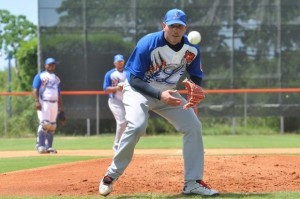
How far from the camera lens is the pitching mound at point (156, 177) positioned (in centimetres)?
664

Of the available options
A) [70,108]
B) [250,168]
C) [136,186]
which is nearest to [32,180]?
[136,186]

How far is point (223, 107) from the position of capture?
63.7 ft

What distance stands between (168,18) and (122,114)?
5.70 metres

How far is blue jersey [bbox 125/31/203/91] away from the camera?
237 inches

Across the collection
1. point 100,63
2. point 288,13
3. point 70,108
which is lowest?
point 70,108

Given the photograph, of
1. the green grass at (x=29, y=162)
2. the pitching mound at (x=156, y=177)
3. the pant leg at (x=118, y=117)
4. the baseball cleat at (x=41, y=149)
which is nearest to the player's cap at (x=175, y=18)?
the pitching mound at (x=156, y=177)

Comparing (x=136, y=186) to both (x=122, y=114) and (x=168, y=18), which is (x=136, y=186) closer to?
(x=168, y=18)

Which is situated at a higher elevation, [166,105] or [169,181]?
[166,105]

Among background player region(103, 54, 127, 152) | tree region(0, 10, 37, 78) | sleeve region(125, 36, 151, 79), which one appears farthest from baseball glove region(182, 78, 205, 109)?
tree region(0, 10, 37, 78)

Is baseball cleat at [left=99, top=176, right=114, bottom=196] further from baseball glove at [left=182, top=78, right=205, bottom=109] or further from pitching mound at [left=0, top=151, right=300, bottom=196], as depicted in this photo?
baseball glove at [left=182, top=78, right=205, bottom=109]

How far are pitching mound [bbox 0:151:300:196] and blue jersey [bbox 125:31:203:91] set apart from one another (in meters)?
1.22

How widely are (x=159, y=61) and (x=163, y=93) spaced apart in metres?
0.36

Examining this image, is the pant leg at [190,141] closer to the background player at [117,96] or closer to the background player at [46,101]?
the background player at [117,96]

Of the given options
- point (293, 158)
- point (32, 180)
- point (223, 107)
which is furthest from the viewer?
point (223, 107)
